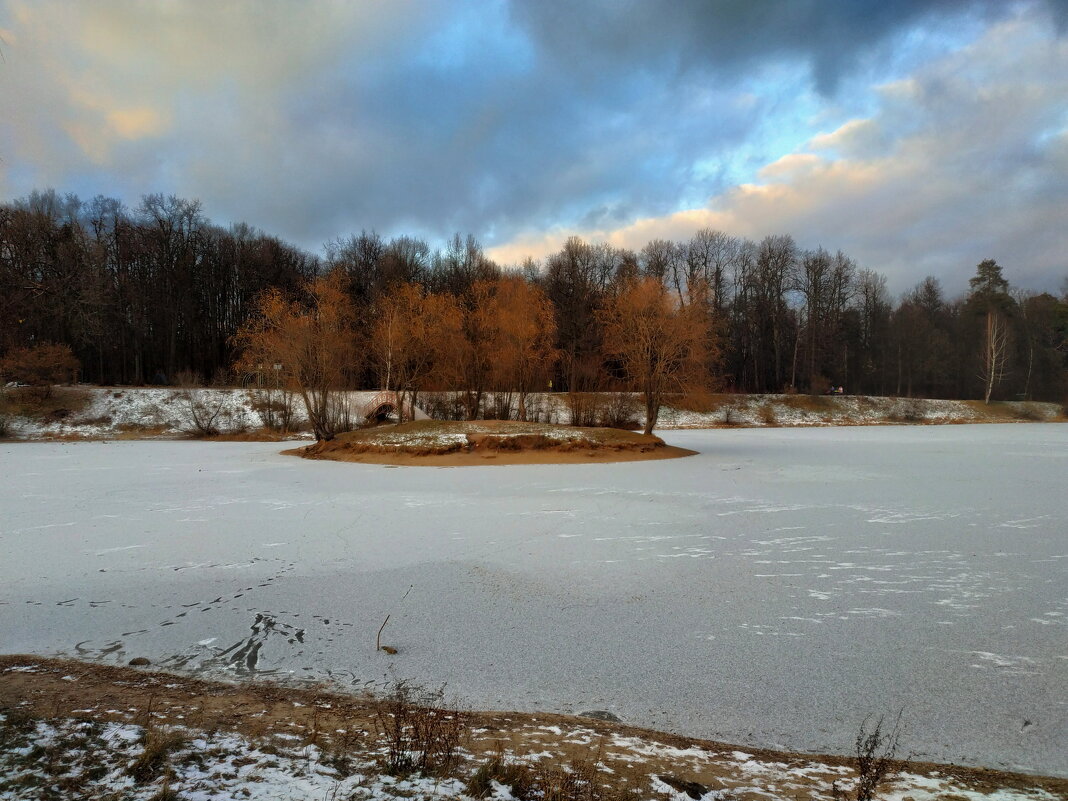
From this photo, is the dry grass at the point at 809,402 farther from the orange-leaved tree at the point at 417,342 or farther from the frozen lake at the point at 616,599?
the frozen lake at the point at 616,599

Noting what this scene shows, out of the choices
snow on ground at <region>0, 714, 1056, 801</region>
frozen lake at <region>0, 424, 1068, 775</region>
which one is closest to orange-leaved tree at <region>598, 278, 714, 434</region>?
frozen lake at <region>0, 424, 1068, 775</region>

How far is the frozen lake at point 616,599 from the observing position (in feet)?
13.4

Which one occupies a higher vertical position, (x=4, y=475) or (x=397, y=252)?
(x=397, y=252)

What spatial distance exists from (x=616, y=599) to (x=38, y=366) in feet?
125

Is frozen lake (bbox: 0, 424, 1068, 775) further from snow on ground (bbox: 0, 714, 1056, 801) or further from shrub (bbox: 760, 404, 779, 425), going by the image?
shrub (bbox: 760, 404, 779, 425)

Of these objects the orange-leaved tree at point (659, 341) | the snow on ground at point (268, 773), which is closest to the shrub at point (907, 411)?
the orange-leaved tree at point (659, 341)

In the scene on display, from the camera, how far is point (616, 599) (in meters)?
6.06

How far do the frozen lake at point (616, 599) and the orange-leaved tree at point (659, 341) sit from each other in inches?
426

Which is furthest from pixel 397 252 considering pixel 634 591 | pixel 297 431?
pixel 634 591

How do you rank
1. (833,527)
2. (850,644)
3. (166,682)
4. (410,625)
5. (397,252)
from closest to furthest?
1. (166,682)
2. (850,644)
3. (410,625)
4. (833,527)
5. (397,252)

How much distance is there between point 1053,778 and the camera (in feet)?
10.5

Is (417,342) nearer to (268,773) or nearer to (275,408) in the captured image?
(275,408)

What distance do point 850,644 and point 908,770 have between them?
176 cm

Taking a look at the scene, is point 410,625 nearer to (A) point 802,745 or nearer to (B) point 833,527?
(A) point 802,745
